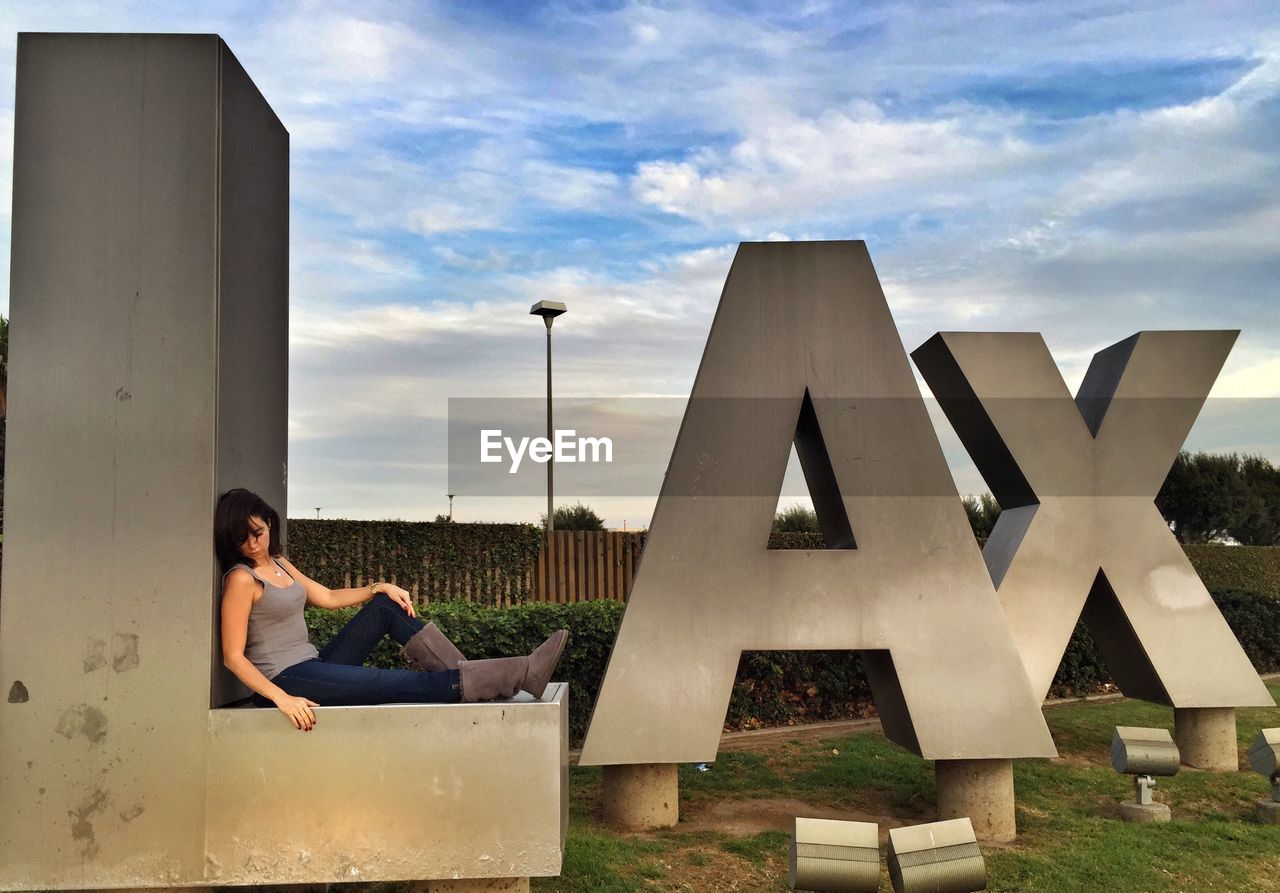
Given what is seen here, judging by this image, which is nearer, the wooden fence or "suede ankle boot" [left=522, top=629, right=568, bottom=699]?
"suede ankle boot" [left=522, top=629, right=568, bottom=699]

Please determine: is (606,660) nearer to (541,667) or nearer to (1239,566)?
(541,667)

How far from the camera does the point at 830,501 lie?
7.21 metres

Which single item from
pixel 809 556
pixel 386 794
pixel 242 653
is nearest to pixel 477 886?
pixel 386 794

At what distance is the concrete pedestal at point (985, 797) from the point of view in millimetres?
6746

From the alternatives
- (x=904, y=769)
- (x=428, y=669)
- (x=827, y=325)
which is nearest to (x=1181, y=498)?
(x=904, y=769)

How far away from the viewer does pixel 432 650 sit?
487 cm

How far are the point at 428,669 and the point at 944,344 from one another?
483 centimetres

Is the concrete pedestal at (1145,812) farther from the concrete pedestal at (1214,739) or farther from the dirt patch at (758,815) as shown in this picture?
the dirt patch at (758,815)

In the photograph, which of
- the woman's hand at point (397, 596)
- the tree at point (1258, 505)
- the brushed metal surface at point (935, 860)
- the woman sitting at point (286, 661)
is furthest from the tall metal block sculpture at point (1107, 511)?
the tree at point (1258, 505)

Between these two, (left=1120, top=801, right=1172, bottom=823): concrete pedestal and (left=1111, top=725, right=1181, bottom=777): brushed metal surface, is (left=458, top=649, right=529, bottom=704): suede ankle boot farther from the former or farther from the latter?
(left=1120, top=801, right=1172, bottom=823): concrete pedestal

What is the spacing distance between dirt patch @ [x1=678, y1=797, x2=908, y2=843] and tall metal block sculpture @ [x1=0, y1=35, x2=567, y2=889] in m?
2.45

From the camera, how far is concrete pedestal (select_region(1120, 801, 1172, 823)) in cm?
714

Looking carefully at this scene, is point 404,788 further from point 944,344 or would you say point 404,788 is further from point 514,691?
point 944,344

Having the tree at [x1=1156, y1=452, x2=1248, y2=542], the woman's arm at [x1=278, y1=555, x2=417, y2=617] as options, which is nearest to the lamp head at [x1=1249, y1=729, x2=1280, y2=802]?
the woman's arm at [x1=278, y1=555, x2=417, y2=617]
